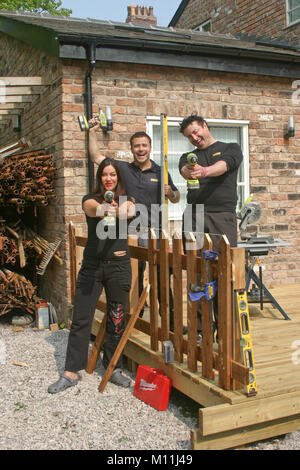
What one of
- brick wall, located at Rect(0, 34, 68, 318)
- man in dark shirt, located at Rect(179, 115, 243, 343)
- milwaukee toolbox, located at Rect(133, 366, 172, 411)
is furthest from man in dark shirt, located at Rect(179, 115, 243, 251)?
brick wall, located at Rect(0, 34, 68, 318)

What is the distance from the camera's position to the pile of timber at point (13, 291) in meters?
6.89

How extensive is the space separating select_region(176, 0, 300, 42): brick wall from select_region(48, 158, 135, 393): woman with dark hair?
9126 mm

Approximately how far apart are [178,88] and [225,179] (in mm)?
3033

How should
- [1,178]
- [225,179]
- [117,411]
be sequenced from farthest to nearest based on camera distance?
[1,178] < [225,179] < [117,411]

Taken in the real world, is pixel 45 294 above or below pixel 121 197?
below

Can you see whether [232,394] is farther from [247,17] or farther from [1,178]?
[247,17]

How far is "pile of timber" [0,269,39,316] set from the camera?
6.89 metres

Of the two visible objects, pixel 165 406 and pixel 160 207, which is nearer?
pixel 165 406

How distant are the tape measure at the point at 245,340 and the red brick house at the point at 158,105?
140 inches
